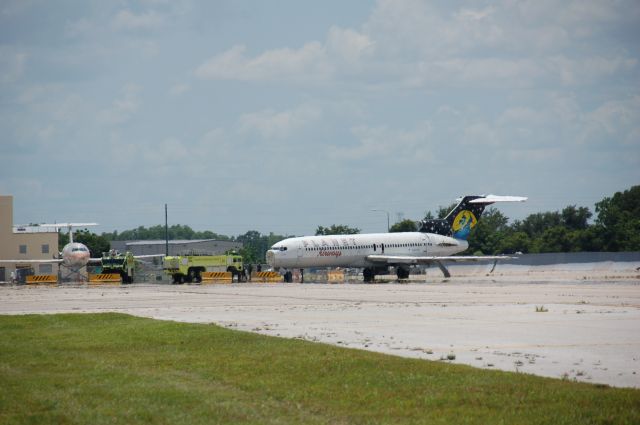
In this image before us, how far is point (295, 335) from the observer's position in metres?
25.0

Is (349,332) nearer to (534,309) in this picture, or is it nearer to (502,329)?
(502,329)

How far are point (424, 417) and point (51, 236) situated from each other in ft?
393

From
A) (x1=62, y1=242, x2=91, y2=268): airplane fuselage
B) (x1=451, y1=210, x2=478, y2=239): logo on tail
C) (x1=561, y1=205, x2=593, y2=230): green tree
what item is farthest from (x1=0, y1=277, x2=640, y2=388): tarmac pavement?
(x1=561, y1=205, x2=593, y2=230): green tree

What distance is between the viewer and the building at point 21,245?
397 feet

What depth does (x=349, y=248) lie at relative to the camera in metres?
79.6

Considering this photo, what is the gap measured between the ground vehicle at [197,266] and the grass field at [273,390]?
59.7 metres

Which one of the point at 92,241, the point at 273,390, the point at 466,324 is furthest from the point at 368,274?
the point at 92,241

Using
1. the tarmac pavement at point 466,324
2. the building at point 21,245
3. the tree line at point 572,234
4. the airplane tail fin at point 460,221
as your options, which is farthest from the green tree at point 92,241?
the tarmac pavement at point 466,324

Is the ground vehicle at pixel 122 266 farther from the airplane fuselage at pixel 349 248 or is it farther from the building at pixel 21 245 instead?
the building at pixel 21 245

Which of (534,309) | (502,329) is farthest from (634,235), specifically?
(502,329)

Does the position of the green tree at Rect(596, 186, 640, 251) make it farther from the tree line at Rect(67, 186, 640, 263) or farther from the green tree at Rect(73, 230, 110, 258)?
the green tree at Rect(73, 230, 110, 258)

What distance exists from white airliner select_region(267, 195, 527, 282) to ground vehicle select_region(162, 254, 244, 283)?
281 inches

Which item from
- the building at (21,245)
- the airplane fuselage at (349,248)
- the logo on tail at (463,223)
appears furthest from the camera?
the building at (21,245)

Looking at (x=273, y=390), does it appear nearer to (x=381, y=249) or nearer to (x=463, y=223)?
(x=381, y=249)
